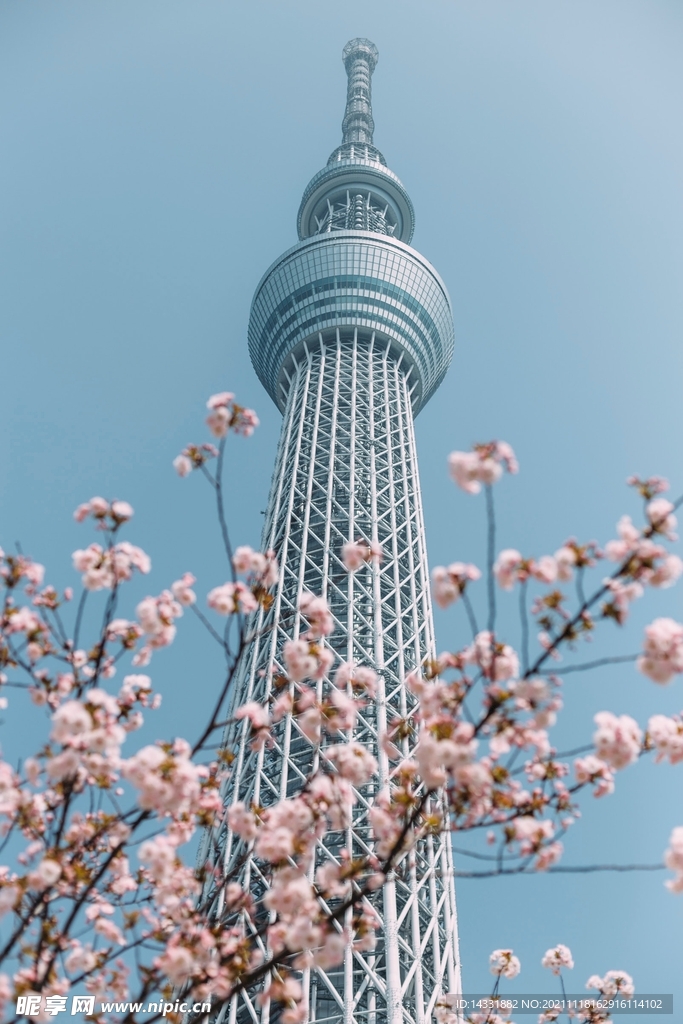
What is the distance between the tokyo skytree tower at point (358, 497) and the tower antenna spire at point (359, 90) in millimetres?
5847

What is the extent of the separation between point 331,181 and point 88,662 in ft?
249

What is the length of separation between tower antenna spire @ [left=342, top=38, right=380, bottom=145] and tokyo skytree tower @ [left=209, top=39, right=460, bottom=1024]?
5.85 metres

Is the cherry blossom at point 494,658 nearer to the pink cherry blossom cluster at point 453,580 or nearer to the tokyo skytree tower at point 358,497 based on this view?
the pink cherry blossom cluster at point 453,580

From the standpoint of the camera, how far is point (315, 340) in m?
63.5

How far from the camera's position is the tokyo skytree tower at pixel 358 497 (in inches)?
1230

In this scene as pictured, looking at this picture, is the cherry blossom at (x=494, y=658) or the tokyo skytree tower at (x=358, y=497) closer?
the cherry blossom at (x=494, y=658)

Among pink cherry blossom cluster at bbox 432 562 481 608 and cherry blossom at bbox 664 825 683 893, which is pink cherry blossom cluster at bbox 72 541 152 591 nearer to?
pink cherry blossom cluster at bbox 432 562 481 608

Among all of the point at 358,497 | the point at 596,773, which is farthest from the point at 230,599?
the point at 358,497

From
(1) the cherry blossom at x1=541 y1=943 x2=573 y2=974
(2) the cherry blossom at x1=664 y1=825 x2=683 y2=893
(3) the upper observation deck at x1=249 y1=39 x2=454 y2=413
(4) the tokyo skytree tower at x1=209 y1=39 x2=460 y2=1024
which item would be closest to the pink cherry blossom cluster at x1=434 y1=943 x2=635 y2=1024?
(1) the cherry blossom at x1=541 y1=943 x2=573 y2=974

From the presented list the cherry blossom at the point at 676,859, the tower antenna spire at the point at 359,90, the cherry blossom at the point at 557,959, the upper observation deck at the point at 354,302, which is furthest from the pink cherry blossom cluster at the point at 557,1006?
the tower antenna spire at the point at 359,90

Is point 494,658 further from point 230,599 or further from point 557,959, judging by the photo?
point 557,959

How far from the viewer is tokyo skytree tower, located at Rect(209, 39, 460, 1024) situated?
3125 centimetres

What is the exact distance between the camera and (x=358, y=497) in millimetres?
52469

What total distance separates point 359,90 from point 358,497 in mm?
62630
